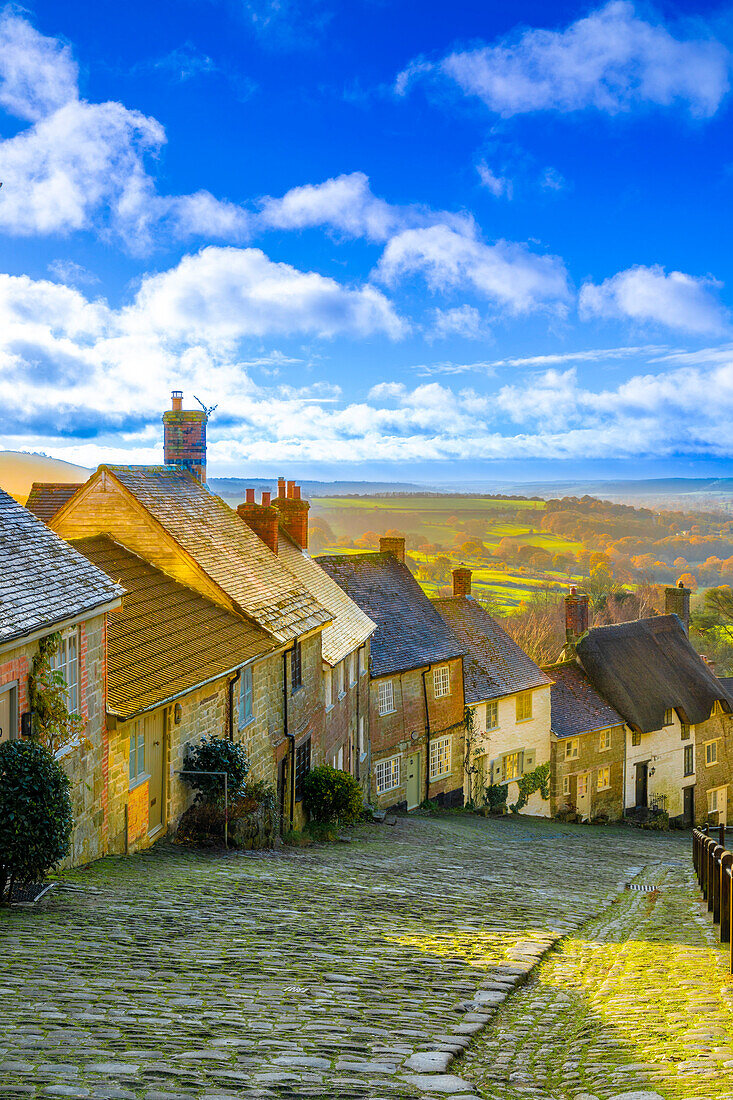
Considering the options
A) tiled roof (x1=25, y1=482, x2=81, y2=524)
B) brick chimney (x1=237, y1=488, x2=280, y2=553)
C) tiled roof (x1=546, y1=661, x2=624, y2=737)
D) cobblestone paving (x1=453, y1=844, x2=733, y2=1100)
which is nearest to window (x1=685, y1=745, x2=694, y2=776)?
tiled roof (x1=546, y1=661, x2=624, y2=737)

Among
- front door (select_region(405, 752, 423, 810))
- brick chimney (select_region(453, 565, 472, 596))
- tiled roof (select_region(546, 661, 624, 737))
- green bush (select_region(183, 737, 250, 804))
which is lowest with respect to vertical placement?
front door (select_region(405, 752, 423, 810))

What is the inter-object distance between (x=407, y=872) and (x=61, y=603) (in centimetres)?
766

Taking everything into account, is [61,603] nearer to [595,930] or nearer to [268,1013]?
[268,1013]

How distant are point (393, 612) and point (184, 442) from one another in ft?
40.1

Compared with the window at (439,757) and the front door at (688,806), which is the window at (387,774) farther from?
the front door at (688,806)

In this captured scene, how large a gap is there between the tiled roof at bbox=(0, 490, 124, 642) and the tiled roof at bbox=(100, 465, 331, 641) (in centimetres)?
632

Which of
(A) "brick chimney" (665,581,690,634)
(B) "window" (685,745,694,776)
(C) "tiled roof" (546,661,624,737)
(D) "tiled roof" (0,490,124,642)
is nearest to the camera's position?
(D) "tiled roof" (0,490,124,642)

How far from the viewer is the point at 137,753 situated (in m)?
14.8

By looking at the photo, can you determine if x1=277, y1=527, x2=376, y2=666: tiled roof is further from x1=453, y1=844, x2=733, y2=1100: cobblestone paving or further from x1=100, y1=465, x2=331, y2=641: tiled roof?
x1=453, y1=844, x2=733, y2=1100: cobblestone paving

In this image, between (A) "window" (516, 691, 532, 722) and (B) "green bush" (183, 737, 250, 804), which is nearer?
(B) "green bush" (183, 737, 250, 804)

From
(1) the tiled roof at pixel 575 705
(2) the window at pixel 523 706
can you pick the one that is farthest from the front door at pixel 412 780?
(1) the tiled roof at pixel 575 705

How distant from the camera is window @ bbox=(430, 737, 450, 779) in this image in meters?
34.3

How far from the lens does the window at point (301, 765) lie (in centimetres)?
2262

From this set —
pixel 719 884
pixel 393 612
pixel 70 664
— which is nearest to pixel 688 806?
pixel 393 612
